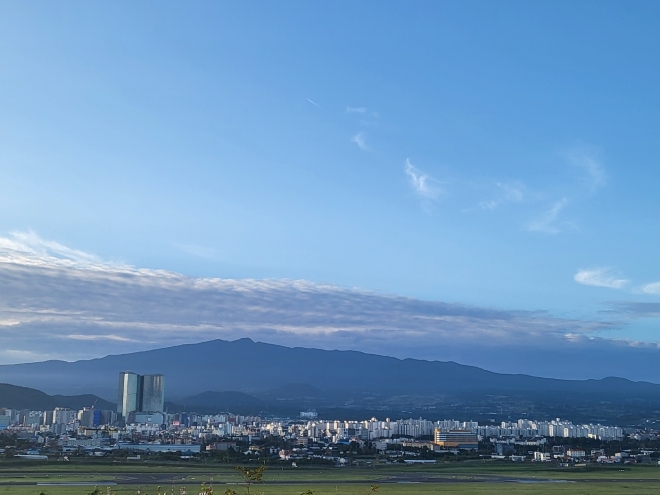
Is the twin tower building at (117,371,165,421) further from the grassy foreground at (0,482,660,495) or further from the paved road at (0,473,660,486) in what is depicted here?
the grassy foreground at (0,482,660,495)

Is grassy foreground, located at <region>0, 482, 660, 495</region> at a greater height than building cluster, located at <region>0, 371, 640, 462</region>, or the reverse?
grassy foreground, located at <region>0, 482, 660, 495</region>

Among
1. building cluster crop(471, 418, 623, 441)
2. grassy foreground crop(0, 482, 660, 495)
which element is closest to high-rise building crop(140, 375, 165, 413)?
building cluster crop(471, 418, 623, 441)

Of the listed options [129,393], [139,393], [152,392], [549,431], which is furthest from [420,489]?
[152,392]

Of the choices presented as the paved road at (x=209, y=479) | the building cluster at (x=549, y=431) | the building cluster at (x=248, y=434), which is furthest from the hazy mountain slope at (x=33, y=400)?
the paved road at (x=209, y=479)

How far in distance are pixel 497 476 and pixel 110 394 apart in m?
161

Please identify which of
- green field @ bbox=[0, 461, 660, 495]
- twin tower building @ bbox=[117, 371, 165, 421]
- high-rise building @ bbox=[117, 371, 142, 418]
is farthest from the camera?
twin tower building @ bbox=[117, 371, 165, 421]

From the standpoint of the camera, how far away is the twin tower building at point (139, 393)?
9656 cm

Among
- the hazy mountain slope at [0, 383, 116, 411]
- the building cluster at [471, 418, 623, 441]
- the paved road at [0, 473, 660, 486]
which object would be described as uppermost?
the hazy mountain slope at [0, 383, 116, 411]

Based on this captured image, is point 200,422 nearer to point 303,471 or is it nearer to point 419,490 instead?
point 303,471

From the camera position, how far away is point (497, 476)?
109 feet

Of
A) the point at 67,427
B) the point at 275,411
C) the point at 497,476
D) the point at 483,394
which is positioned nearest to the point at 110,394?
the point at 275,411

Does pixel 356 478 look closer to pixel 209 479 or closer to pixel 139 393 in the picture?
pixel 209 479

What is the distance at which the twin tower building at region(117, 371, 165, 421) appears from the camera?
317ft

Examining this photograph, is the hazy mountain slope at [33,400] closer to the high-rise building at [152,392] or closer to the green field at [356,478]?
the high-rise building at [152,392]
